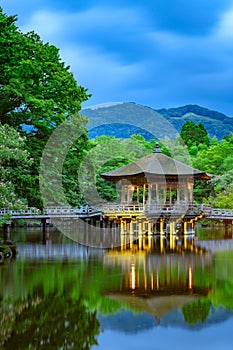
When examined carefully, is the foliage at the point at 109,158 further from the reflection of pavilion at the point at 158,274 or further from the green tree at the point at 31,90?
the reflection of pavilion at the point at 158,274

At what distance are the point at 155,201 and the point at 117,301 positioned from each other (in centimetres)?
1528

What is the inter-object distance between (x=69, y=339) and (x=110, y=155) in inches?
1134

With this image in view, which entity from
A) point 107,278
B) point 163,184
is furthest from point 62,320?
point 163,184

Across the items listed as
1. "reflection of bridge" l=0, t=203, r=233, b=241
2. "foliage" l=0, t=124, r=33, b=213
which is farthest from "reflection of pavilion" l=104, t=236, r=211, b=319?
"foliage" l=0, t=124, r=33, b=213

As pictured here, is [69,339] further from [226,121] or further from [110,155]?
[226,121]

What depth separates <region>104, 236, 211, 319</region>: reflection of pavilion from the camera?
11.3 metres

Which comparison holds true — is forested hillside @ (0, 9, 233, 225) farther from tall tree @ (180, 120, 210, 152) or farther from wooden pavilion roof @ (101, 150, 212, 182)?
tall tree @ (180, 120, 210, 152)

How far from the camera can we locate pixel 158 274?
1463 cm

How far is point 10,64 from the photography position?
21328 mm

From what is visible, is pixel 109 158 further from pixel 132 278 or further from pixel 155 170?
pixel 132 278

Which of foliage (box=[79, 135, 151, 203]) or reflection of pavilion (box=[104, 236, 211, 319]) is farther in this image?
foliage (box=[79, 135, 151, 203])

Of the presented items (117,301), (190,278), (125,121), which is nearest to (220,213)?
(125,121)

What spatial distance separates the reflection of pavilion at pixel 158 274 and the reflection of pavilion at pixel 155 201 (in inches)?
86.8

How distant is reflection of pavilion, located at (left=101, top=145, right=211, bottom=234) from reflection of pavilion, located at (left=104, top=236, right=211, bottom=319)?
7.24 feet
